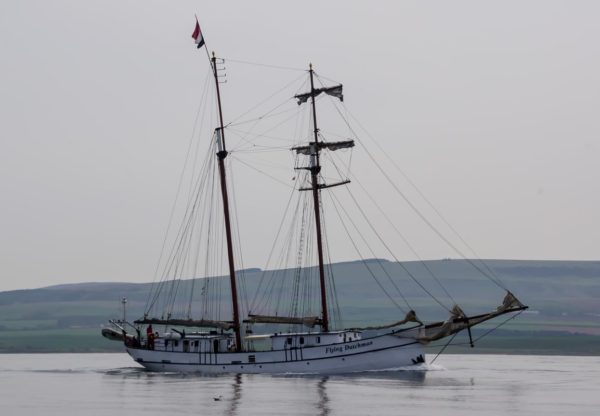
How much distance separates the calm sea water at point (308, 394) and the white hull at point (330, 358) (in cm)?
154

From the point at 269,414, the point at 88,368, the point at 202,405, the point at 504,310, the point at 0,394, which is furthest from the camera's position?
the point at 88,368

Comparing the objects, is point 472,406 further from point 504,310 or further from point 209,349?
point 209,349

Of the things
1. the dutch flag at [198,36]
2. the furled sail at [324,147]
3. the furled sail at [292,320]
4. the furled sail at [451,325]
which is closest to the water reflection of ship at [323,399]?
the furled sail at [292,320]

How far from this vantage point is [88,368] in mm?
148500

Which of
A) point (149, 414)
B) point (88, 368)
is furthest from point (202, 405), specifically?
point (88, 368)

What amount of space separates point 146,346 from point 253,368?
14202 millimetres

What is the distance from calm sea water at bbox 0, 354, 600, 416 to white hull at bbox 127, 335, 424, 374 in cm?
154

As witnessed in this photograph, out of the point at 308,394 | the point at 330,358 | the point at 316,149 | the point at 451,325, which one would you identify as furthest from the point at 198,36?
the point at 308,394

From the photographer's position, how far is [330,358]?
11050cm

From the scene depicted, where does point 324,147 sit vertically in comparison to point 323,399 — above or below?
above

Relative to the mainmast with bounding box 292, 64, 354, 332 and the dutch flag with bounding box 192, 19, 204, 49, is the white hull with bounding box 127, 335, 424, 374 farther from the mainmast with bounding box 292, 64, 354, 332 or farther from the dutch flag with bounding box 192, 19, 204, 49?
the dutch flag with bounding box 192, 19, 204, 49

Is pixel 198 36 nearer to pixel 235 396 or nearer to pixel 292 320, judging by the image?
pixel 292 320

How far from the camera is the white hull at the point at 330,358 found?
110688 millimetres

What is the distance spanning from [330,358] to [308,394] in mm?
20795
